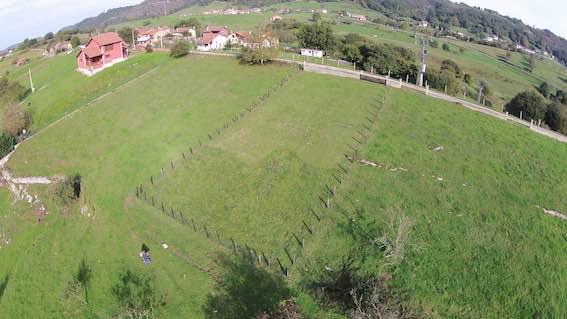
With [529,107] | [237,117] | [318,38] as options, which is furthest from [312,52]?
[529,107]

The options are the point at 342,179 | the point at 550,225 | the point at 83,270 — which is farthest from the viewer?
the point at 342,179

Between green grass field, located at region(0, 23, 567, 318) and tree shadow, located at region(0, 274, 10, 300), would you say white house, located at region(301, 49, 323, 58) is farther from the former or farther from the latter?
tree shadow, located at region(0, 274, 10, 300)

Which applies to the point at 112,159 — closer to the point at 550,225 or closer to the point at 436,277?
the point at 436,277

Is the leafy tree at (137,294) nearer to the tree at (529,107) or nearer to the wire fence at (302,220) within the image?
the wire fence at (302,220)

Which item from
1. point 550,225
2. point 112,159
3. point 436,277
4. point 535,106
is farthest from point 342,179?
point 535,106

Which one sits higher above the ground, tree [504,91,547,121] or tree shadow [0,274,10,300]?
tree [504,91,547,121]

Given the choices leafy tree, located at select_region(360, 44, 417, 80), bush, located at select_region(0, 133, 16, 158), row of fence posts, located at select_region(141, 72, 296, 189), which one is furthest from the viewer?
leafy tree, located at select_region(360, 44, 417, 80)

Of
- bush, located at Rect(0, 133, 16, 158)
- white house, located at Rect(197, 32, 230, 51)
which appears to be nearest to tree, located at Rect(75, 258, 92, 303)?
bush, located at Rect(0, 133, 16, 158)
